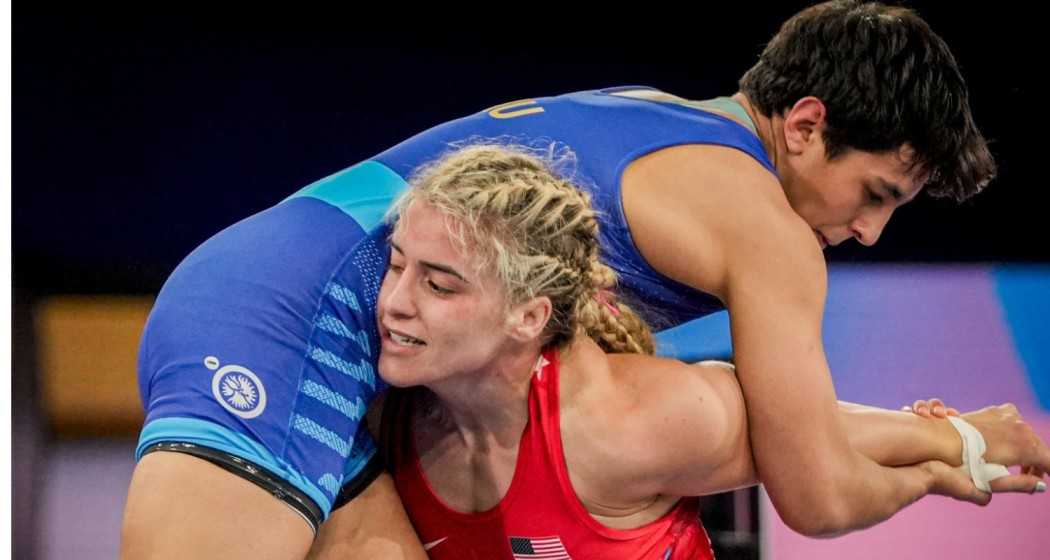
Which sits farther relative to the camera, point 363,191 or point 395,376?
point 363,191

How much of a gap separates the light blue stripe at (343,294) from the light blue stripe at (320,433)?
0.14 meters

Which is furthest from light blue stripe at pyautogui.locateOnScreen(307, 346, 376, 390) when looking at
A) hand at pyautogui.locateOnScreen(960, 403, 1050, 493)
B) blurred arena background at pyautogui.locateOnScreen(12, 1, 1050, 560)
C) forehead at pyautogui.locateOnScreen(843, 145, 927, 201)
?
blurred arena background at pyautogui.locateOnScreen(12, 1, 1050, 560)

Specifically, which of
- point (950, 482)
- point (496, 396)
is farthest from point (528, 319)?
point (950, 482)

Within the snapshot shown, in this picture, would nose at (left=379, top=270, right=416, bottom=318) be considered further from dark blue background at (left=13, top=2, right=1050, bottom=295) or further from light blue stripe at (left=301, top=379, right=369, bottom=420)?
dark blue background at (left=13, top=2, right=1050, bottom=295)

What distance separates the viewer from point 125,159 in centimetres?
285

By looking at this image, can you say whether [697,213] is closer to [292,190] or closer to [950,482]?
[950,482]

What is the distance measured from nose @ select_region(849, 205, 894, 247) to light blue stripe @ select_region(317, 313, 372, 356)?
734mm

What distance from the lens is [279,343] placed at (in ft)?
4.78

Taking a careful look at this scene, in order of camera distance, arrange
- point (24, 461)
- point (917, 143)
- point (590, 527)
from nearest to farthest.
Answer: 1. point (590, 527)
2. point (917, 143)
3. point (24, 461)

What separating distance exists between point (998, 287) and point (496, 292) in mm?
1802

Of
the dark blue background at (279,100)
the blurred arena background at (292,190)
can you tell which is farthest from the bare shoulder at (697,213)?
the dark blue background at (279,100)

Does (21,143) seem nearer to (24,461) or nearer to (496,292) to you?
(24,461)

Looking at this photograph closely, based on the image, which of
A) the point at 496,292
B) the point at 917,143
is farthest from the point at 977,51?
the point at 496,292

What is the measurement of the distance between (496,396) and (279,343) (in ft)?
0.85
